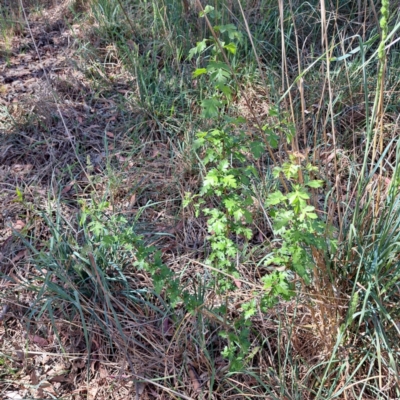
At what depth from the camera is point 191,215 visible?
8.79 ft

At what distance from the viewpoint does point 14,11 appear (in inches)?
175

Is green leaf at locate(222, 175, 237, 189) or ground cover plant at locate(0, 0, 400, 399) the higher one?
green leaf at locate(222, 175, 237, 189)

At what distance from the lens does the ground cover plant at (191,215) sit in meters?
1.73

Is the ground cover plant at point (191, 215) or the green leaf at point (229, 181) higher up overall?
the green leaf at point (229, 181)

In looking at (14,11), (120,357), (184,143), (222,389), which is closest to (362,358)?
(222,389)

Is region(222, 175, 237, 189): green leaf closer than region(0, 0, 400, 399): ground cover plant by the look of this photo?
Yes

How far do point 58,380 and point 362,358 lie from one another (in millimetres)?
1402

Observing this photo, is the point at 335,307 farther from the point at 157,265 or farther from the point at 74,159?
the point at 74,159

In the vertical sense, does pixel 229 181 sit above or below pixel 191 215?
above

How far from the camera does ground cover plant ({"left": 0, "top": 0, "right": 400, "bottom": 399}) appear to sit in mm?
1727

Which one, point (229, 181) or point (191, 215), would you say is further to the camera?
point (191, 215)

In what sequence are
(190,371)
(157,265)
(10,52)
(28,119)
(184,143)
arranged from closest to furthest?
1. (157,265)
2. (190,371)
3. (184,143)
4. (28,119)
5. (10,52)

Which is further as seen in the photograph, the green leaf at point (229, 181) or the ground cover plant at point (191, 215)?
the ground cover plant at point (191, 215)

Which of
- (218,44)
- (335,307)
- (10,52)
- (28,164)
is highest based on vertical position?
(218,44)
